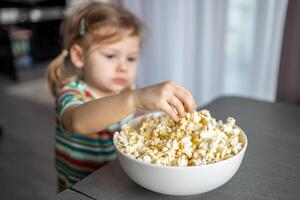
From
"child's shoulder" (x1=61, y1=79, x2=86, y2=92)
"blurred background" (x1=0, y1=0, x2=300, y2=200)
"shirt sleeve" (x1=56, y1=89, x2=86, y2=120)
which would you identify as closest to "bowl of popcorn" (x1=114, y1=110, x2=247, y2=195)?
"shirt sleeve" (x1=56, y1=89, x2=86, y2=120)

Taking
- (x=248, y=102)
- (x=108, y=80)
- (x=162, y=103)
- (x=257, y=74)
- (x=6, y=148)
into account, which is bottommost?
(x=6, y=148)

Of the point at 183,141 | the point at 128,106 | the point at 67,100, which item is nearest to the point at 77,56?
the point at 67,100

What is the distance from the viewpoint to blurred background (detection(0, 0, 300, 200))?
5.32ft

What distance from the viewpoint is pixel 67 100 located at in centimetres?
94

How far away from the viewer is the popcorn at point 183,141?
60 centimetres

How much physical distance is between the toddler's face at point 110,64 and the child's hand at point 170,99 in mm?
425

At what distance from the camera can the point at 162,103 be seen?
0.66 metres

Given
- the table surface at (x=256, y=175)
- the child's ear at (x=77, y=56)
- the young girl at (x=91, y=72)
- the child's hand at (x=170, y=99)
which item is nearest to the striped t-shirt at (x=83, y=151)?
the young girl at (x=91, y=72)

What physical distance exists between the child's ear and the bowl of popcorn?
1.72 ft

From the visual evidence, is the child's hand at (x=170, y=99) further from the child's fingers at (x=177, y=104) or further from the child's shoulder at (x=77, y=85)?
the child's shoulder at (x=77, y=85)

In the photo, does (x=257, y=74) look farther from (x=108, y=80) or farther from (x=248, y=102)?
(x=108, y=80)

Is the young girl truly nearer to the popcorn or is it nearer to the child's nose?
the child's nose

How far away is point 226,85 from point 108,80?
1247 millimetres

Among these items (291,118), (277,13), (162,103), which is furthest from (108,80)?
(277,13)
